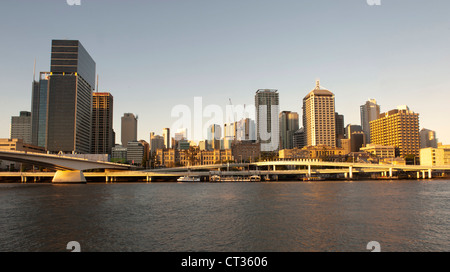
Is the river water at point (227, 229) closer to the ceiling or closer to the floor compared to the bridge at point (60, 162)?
closer to the floor

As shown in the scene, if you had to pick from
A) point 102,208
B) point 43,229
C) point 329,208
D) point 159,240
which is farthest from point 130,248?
point 329,208

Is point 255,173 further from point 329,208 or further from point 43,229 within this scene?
point 43,229

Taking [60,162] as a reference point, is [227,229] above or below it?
below

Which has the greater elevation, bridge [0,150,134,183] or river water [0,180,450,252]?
bridge [0,150,134,183]

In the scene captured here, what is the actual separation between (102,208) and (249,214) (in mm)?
23368

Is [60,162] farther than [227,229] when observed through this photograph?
Yes

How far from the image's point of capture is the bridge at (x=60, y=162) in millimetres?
101644

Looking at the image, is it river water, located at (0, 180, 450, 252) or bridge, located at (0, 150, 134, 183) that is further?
bridge, located at (0, 150, 134, 183)

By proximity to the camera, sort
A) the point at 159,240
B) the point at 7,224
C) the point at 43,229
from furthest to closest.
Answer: the point at 7,224
the point at 43,229
the point at 159,240

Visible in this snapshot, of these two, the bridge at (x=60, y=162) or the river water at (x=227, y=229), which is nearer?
the river water at (x=227, y=229)

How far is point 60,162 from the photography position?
112562 mm

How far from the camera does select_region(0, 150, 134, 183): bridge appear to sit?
102 metres

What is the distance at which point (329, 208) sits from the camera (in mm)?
46750
